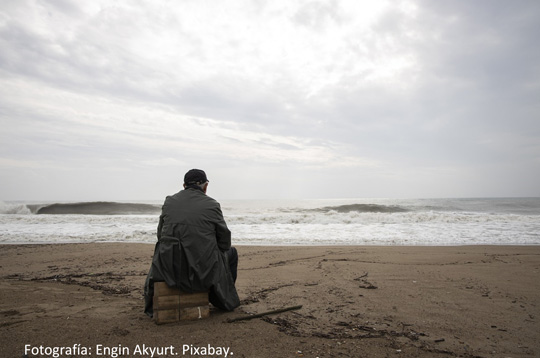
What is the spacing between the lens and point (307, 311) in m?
3.64

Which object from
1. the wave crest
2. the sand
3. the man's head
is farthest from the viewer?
the wave crest

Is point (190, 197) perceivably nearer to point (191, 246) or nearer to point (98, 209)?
point (191, 246)

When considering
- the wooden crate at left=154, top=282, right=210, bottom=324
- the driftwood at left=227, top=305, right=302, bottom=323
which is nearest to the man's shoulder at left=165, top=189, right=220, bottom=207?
the wooden crate at left=154, top=282, right=210, bottom=324

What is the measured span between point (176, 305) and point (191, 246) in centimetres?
65

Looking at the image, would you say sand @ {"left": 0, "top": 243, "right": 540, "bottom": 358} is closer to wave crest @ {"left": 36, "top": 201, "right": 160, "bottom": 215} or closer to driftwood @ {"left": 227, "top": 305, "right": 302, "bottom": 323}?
driftwood @ {"left": 227, "top": 305, "right": 302, "bottom": 323}

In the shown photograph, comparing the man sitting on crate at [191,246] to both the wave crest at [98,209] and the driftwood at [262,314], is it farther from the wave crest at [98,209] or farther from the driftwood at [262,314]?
the wave crest at [98,209]

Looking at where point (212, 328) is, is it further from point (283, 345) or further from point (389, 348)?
point (389, 348)

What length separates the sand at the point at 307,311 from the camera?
271 centimetres

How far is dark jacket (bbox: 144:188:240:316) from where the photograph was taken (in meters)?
3.00

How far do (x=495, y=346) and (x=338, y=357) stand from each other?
1.46 meters

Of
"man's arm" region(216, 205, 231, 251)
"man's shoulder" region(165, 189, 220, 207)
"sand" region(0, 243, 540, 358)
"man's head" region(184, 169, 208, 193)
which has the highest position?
"man's head" region(184, 169, 208, 193)

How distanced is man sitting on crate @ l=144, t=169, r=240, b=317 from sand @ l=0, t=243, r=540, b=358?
43cm

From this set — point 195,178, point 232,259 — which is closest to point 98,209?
point 232,259

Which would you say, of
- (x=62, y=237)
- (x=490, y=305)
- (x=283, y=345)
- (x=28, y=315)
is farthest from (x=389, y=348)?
(x=62, y=237)
